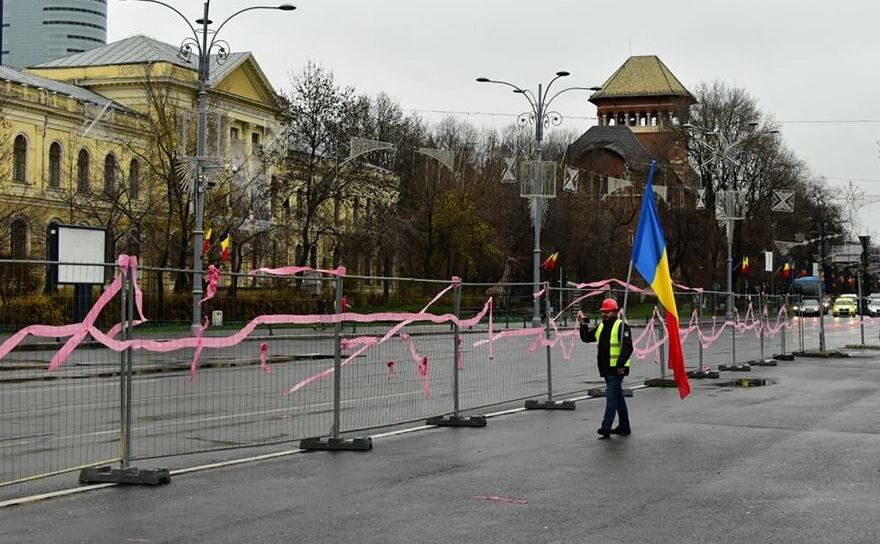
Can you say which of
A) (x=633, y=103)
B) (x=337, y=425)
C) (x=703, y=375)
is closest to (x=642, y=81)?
(x=633, y=103)

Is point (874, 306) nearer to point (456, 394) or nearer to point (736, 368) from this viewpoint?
point (736, 368)

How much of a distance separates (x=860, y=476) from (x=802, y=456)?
137 centimetres

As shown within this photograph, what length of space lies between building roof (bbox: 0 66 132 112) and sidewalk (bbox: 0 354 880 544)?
54.4 meters

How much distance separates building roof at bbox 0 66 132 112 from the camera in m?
66.3

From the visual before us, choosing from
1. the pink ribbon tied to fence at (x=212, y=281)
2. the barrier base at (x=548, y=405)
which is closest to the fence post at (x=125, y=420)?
the pink ribbon tied to fence at (x=212, y=281)

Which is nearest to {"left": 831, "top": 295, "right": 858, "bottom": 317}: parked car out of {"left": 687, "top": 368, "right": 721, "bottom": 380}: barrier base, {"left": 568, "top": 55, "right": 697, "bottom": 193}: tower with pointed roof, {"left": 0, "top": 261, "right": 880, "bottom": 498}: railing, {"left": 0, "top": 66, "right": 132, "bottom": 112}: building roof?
{"left": 568, "top": 55, "right": 697, "bottom": 193}: tower with pointed roof

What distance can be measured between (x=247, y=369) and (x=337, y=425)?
1.29 m

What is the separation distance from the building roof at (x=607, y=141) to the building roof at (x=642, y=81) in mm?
7271

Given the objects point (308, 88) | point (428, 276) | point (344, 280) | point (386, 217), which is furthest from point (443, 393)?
point (428, 276)

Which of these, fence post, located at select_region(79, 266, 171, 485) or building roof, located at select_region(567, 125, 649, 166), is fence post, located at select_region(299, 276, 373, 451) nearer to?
fence post, located at select_region(79, 266, 171, 485)

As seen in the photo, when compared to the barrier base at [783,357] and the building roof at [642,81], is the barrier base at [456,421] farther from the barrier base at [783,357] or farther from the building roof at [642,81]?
the building roof at [642,81]

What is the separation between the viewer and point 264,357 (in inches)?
497

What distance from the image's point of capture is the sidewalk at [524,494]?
28.4ft

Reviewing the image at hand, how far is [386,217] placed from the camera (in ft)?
224
